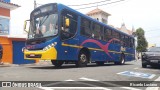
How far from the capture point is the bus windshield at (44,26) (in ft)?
40.4

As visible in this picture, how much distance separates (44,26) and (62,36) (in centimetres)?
106

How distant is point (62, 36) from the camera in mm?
12523

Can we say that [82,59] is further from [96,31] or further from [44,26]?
[44,26]

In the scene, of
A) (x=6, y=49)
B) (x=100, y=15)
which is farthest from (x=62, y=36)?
(x=100, y=15)

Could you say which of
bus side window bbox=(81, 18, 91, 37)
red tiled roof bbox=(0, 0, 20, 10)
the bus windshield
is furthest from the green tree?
the bus windshield

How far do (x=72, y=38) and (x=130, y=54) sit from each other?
13.0 m

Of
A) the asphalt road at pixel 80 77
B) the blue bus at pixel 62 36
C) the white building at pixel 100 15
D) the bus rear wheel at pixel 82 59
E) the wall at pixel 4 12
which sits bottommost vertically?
the asphalt road at pixel 80 77

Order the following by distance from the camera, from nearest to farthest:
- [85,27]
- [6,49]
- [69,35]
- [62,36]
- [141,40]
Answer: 1. [62,36]
2. [69,35]
3. [85,27]
4. [6,49]
5. [141,40]

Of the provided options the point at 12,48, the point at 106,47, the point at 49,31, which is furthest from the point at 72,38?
the point at 12,48

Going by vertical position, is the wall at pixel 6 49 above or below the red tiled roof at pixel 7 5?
below

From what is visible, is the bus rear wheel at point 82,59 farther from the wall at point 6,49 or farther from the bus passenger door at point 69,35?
the wall at point 6,49

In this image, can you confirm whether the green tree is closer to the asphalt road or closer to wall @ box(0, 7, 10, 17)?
wall @ box(0, 7, 10, 17)

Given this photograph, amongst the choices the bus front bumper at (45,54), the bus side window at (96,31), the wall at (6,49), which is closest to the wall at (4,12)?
the wall at (6,49)

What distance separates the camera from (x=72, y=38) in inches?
530
